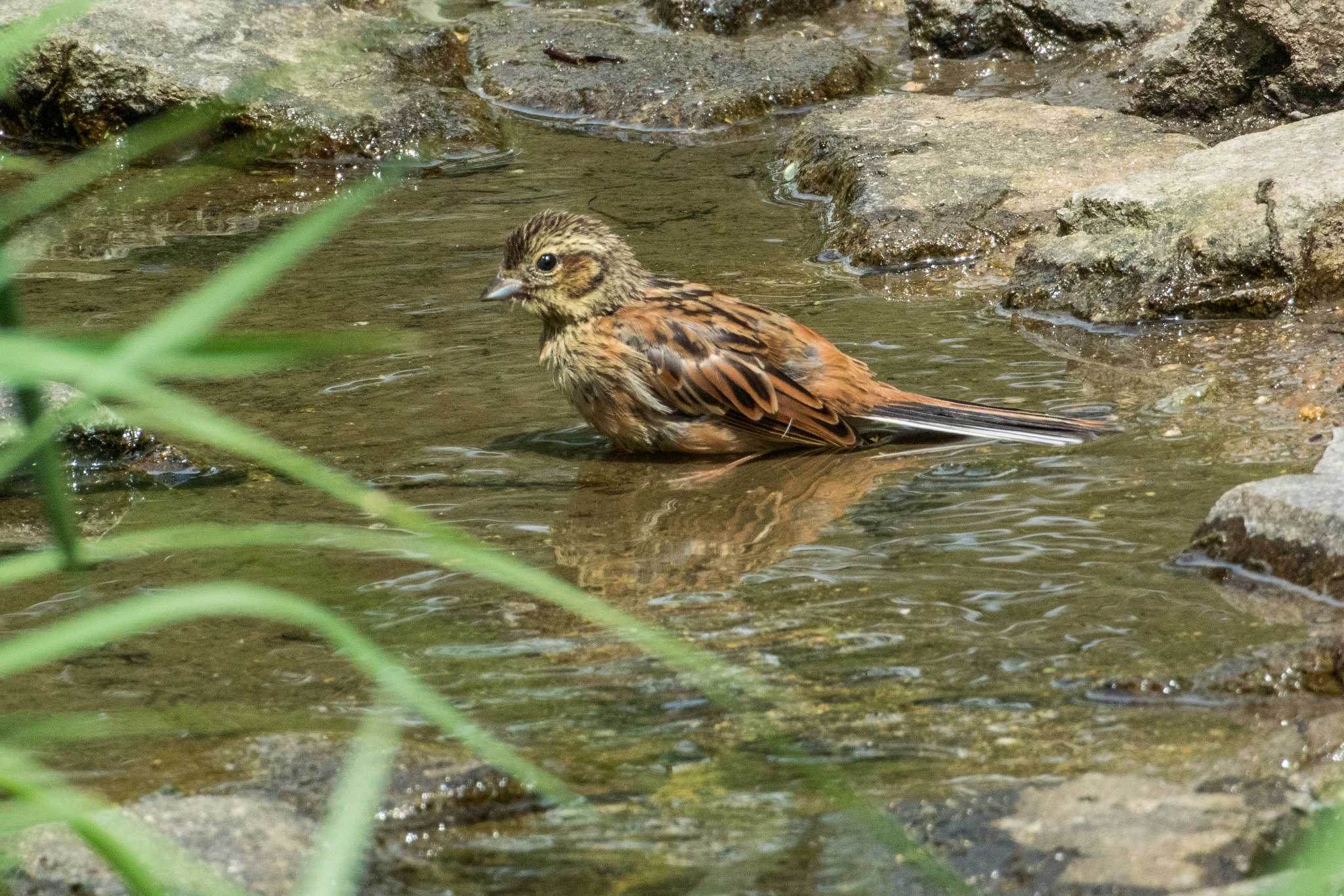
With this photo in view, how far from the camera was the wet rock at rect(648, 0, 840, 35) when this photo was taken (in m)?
14.1

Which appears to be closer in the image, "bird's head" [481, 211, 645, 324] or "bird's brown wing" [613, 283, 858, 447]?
"bird's brown wing" [613, 283, 858, 447]

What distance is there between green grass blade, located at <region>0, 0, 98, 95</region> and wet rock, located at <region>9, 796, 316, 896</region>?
144 cm

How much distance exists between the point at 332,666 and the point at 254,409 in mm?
2924

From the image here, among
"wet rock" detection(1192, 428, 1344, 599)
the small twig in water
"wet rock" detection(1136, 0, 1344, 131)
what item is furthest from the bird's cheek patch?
the small twig in water

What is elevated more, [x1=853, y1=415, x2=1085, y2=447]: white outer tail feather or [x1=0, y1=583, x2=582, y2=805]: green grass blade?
[x1=0, y1=583, x2=582, y2=805]: green grass blade

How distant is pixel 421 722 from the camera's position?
12.4ft

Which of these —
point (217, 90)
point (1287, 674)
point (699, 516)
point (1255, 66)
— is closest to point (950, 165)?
point (1255, 66)

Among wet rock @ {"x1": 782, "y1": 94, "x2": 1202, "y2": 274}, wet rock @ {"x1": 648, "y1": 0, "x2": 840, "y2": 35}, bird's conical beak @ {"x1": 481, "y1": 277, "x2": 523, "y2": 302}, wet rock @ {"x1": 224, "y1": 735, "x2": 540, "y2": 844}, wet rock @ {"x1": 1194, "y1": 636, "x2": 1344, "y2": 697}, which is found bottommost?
wet rock @ {"x1": 224, "y1": 735, "x2": 540, "y2": 844}

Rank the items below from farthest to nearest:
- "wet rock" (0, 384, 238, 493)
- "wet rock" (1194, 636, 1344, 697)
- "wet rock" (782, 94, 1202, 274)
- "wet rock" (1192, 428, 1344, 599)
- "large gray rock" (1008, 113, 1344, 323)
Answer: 1. "wet rock" (782, 94, 1202, 274)
2. "large gray rock" (1008, 113, 1344, 323)
3. "wet rock" (0, 384, 238, 493)
4. "wet rock" (1192, 428, 1344, 599)
5. "wet rock" (1194, 636, 1344, 697)

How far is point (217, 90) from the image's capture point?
11492 millimetres

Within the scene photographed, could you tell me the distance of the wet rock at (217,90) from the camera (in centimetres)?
1144

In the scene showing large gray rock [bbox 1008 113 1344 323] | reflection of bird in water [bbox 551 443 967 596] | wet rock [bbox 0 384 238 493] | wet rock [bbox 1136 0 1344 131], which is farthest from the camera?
wet rock [bbox 1136 0 1344 131]

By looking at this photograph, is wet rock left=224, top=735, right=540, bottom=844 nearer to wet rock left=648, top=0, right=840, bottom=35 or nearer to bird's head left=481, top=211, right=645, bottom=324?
bird's head left=481, top=211, right=645, bottom=324

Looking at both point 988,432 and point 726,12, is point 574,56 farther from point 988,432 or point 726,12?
point 988,432
